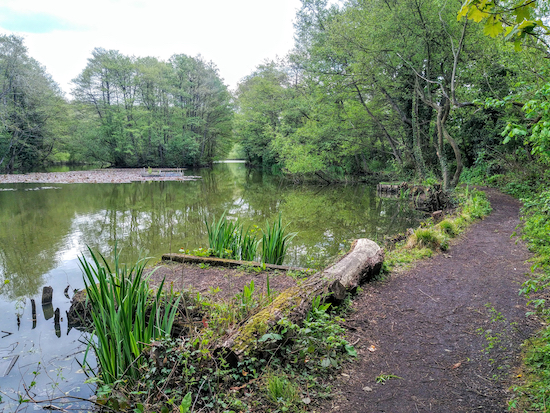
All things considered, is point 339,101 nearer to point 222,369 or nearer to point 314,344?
point 314,344

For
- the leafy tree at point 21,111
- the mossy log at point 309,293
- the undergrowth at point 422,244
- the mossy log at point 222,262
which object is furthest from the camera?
the leafy tree at point 21,111

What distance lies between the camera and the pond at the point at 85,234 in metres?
3.32

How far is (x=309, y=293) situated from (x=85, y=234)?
7.30 meters

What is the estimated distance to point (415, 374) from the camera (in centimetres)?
255

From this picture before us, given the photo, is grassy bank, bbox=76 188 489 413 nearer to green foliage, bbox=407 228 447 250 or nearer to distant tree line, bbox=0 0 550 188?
distant tree line, bbox=0 0 550 188

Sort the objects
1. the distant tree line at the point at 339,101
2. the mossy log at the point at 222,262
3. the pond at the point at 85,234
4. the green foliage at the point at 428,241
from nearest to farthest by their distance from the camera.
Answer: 1. the pond at the point at 85,234
2. the mossy log at the point at 222,262
3. the green foliage at the point at 428,241
4. the distant tree line at the point at 339,101

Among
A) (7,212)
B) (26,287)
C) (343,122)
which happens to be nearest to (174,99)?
(343,122)

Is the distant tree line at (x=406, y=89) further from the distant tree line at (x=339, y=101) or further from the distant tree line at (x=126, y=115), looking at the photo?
the distant tree line at (x=126, y=115)

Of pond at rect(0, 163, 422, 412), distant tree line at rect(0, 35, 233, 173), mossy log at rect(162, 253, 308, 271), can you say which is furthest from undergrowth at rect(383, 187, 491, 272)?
distant tree line at rect(0, 35, 233, 173)

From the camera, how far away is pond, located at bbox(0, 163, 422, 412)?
Answer: 3318 millimetres

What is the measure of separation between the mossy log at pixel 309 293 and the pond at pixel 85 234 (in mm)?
875

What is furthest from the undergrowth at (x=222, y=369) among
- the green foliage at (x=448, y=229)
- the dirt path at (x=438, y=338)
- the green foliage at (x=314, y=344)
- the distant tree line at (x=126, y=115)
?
the distant tree line at (x=126, y=115)

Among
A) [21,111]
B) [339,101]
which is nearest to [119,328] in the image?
[339,101]

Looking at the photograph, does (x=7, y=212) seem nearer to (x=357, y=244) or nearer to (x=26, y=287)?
(x=26, y=287)
